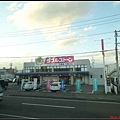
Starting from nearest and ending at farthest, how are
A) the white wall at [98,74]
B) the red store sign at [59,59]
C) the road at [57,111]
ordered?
the road at [57,111] → the white wall at [98,74] → the red store sign at [59,59]

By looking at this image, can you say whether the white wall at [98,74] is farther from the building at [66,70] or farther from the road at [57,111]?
the road at [57,111]

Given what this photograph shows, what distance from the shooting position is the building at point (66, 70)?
53875mm

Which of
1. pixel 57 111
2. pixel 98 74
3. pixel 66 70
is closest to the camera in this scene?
pixel 57 111

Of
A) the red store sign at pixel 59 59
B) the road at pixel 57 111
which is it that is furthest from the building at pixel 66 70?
the road at pixel 57 111

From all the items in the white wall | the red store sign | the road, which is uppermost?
the red store sign

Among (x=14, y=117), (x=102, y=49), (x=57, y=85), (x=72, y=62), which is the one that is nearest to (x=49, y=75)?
(x=72, y=62)

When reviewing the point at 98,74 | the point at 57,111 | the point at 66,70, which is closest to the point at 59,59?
the point at 66,70

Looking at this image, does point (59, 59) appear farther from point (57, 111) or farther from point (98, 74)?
point (57, 111)

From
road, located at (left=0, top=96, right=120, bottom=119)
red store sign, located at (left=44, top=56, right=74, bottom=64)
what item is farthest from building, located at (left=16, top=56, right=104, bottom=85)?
road, located at (left=0, top=96, right=120, bottom=119)

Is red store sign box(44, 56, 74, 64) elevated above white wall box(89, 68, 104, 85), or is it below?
above

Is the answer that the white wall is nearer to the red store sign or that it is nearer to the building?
the building

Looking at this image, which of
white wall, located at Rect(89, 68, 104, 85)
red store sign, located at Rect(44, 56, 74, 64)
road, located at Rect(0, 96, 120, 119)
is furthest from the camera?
red store sign, located at Rect(44, 56, 74, 64)

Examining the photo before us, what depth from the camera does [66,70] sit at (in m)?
55.6

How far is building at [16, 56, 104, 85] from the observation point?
2121 inches
